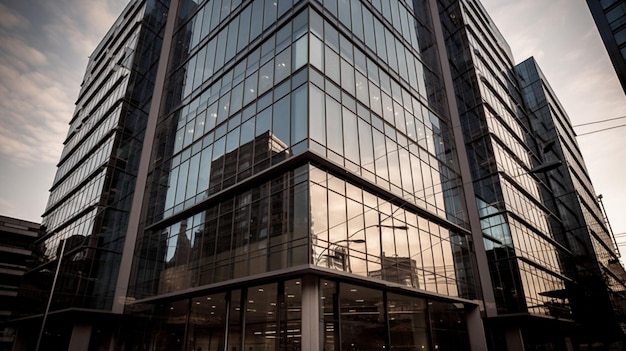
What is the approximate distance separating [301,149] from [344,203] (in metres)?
3.58

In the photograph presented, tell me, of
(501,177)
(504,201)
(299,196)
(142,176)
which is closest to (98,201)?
(142,176)

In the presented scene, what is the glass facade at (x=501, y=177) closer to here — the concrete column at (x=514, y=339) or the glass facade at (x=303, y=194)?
the concrete column at (x=514, y=339)

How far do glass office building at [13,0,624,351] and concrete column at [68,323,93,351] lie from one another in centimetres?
9

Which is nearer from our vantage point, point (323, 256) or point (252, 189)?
point (323, 256)

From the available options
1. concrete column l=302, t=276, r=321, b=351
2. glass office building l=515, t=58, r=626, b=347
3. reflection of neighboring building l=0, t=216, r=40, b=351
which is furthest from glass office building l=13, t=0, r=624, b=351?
reflection of neighboring building l=0, t=216, r=40, b=351

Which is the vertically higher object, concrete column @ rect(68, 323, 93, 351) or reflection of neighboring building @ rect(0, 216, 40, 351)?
reflection of neighboring building @ rect(0, 216, 40, 351)

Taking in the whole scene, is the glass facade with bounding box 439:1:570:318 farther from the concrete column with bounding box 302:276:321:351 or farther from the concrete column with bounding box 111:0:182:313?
the concrete column with bounding box 111:0:182:313

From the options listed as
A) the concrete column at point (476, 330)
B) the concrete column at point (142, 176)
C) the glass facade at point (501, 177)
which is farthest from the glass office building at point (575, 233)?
the concrete column at point (142, 176)

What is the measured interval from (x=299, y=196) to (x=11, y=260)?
69631 millimetres

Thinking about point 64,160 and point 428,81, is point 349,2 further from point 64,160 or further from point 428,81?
point 64,160

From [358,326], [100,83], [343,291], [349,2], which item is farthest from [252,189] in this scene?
[100,83]

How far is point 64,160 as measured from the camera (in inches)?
1847

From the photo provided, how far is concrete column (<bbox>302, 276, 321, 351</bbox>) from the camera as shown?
49.0 feet

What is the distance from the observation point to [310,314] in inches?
604
